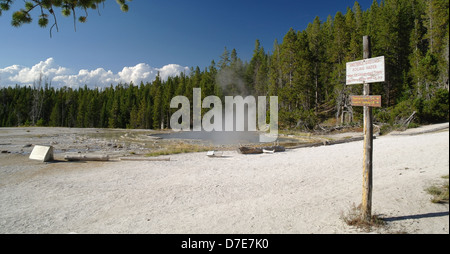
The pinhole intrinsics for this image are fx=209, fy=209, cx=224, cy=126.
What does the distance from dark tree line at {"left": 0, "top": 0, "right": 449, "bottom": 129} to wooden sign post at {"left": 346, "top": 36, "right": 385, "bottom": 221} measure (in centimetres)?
90

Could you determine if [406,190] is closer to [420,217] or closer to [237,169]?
[420,217]

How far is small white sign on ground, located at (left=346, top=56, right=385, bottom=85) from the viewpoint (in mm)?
3772

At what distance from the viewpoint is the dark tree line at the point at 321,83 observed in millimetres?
19625

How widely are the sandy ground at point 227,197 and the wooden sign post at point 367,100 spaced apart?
0.50m

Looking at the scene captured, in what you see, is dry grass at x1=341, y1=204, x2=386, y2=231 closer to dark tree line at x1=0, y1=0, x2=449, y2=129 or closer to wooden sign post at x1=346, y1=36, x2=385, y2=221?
wooden sign post at x1=346, y1=36, x2=385, y2=221

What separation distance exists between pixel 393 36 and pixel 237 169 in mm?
36060

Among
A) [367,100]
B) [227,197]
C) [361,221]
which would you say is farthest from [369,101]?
[227,197]

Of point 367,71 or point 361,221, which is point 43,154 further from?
point 367,71

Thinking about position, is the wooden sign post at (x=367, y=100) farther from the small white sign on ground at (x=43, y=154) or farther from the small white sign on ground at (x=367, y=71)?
the small white sign on ground at (x=43, y=154)

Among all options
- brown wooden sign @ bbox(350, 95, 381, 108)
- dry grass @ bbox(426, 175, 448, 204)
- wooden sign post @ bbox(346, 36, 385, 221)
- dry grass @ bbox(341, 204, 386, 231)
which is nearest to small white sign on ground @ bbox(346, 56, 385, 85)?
wooden sign post @ bbox(346, 36, 385, 221)

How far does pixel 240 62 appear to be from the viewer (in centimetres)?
6619
